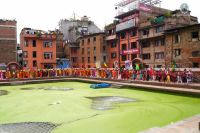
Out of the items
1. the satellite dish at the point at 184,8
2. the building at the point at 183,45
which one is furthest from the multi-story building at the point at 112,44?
the building at the point at 183,45

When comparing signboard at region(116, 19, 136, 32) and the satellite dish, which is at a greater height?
the satellite dish

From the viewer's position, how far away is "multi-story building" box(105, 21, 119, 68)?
45.9m

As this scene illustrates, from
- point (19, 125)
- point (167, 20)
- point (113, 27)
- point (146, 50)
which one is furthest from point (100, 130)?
point (113, 27)

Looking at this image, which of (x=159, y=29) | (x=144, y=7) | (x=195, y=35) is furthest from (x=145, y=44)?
(x=195, y=35)

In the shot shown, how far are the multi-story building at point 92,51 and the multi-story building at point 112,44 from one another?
84cm

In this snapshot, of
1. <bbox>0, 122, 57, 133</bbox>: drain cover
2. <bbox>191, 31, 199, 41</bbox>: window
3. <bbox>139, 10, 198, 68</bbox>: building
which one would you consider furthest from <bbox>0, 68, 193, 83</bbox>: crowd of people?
<bbox>0, 122, 57, 133</bbox>: drain cover

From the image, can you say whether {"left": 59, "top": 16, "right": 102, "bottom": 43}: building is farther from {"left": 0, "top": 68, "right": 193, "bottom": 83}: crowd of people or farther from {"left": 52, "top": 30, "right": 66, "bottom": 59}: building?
{"left": 0, "top": 68, "right": 193, "bottom": 83}: crowd of people

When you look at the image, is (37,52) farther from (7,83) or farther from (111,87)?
(111,87)

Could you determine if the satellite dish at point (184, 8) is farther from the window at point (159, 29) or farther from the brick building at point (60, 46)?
the brick building at point (60, 46)

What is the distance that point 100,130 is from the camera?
8.79 meters

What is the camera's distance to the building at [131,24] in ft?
130

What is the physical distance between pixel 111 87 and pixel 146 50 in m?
18.4

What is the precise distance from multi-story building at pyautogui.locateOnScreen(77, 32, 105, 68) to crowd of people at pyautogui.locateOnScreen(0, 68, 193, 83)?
14797 millimetres

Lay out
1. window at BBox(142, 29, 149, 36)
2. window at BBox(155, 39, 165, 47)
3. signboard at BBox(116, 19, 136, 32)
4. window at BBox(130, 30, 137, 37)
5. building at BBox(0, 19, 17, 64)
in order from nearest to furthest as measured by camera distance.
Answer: window at BBox(155, 39, 165, 47) → window at BBox(142, 29, 149, 36) → signboard at BBox(116, 19, 136, 32) → window at BBox(130, 30, 137, 37) → building at BBox(0, 19, 17, 64)
